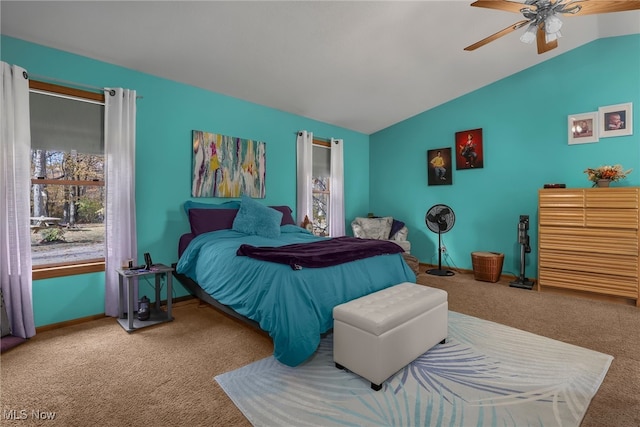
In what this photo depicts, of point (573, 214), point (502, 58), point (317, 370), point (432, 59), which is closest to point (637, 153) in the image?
point (573, 214)

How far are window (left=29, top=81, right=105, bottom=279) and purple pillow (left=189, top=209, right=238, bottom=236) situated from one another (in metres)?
0.88

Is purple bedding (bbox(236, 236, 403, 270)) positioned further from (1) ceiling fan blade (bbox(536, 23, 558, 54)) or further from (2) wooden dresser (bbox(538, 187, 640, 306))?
(2) wooden dresser (bbox(538, 187, 640, 306))

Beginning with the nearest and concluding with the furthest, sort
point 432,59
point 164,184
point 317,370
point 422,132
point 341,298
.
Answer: point 317,370
point 341,298
point 164,184
point 432,59
point 422,132

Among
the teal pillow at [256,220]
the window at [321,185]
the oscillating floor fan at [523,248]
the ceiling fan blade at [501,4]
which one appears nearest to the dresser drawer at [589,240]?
the oscillating floor fan at [523,248]

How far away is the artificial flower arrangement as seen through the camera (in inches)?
134

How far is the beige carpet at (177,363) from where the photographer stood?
5.18ft

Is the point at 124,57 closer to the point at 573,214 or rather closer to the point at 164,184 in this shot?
the point at 164,184

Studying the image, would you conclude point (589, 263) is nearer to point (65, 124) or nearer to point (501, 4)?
point (501, 4)

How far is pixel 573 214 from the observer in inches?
140

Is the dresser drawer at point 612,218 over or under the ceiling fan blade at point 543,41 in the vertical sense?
under

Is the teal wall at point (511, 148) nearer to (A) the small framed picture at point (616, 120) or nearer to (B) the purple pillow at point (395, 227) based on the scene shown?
(A) the small framed picture at point (616, 120)

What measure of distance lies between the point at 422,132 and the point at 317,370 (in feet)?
14.7

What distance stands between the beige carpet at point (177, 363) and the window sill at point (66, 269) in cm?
49

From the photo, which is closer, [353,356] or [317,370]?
[353,356]
